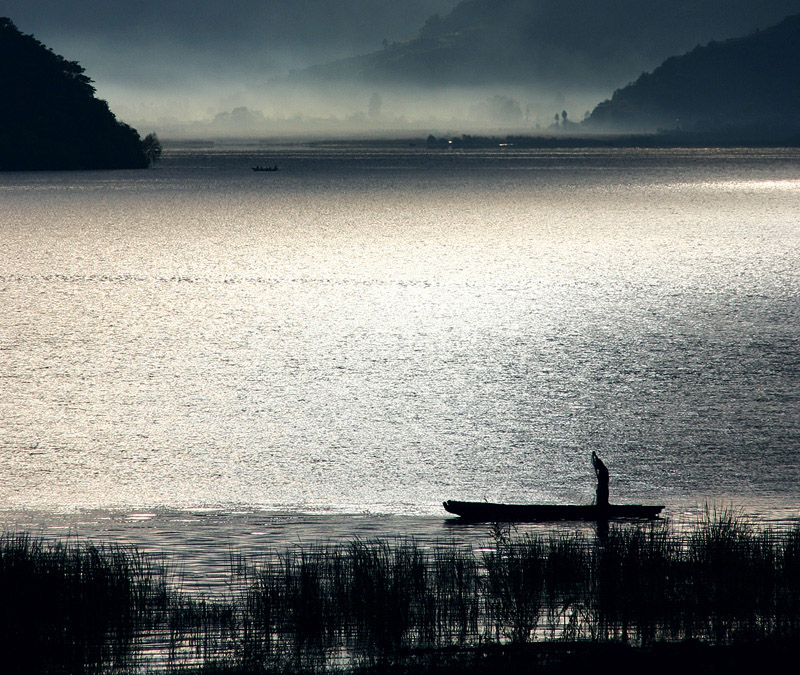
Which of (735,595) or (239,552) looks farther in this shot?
(239,552)

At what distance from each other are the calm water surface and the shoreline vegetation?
16.5 feet

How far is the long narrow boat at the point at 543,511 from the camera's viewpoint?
843 inches

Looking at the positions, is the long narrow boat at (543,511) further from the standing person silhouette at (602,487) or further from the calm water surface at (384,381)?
the calm water surface at (384,381)

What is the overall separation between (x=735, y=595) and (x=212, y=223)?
117309mm

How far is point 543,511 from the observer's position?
21.5 m

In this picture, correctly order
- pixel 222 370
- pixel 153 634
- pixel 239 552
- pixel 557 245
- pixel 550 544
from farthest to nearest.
→ pixel 557 245 < pixel 222 370 < pixel 239 552 < pixel 550 544 < pixel 153 634

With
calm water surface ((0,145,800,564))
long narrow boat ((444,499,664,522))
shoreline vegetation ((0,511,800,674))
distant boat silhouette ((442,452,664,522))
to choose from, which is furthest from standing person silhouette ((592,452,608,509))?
shoreline vegetation ((0,511,800,674))

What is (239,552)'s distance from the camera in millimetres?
19281

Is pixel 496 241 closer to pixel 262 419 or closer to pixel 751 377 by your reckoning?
pixel 751 377

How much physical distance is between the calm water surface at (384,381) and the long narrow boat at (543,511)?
67cm

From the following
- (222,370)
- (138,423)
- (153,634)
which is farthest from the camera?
(222,370)

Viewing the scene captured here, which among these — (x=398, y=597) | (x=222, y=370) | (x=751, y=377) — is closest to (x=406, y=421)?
(x=222, y=370)

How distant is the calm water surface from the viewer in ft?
83.9

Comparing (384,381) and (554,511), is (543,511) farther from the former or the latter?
(384,381)
